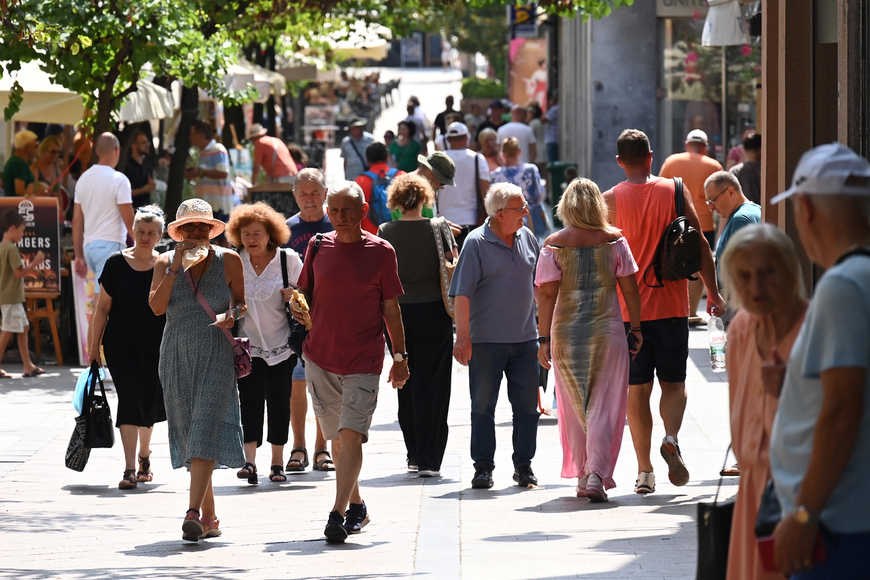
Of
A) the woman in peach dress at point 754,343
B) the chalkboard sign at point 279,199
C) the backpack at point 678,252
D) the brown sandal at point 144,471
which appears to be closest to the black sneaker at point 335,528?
the brown sandal at point 144,471

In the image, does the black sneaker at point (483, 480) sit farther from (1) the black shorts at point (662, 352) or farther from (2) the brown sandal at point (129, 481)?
(2) the brown sandal at point (129, 481)

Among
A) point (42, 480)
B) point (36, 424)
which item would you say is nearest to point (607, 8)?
point (36, 424)

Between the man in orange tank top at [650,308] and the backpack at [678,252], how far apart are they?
0.14 ft

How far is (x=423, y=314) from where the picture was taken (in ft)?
28.5

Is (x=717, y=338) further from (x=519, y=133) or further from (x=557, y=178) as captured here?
(x=557, y=178)

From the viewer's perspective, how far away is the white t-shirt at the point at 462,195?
13.5 metres

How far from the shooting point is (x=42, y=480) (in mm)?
8680

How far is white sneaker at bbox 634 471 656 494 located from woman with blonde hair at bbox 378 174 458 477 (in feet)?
4.45

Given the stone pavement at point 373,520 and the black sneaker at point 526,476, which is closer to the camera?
the stone pavement at point 373,520

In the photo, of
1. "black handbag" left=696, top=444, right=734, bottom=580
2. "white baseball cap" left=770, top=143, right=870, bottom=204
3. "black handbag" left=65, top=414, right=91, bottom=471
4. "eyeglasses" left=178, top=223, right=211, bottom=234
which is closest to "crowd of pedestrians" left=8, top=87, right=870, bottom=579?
"eyeglasses" left=178, top=223, right=211, bottom=234

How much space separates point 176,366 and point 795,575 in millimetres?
4271

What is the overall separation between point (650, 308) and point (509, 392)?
102 centimetres

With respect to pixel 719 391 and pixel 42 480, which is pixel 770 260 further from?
pixel 719 391

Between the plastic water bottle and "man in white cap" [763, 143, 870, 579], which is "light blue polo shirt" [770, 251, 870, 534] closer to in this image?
"man in white cap" [763, 143, 870, 579]
